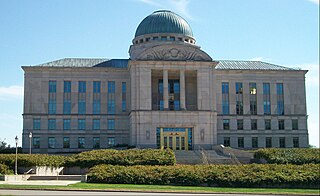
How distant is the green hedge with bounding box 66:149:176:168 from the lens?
45.1 meters

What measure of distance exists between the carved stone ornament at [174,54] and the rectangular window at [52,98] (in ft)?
50.7

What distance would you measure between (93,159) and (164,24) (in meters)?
37.1

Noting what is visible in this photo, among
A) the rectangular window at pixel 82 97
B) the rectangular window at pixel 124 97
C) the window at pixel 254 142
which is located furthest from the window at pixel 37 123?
the window at pixel 254 142

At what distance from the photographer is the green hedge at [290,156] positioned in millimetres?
49403

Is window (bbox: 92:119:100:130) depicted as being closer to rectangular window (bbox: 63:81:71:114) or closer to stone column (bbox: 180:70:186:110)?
rectangular window (bbox: 63:81:71:114)

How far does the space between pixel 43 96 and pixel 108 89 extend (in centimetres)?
1009

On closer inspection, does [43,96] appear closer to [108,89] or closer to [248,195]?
[108,89]

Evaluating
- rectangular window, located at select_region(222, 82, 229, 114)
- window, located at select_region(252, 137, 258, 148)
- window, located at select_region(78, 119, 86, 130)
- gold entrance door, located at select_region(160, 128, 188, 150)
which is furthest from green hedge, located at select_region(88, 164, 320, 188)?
rectangular window, located at select_region(222, 82, 229, 114)

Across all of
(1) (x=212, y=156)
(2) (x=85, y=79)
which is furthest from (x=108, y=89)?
(1) (x=212, y=156)

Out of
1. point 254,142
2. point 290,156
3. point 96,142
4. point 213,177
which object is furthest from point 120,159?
point 254,142

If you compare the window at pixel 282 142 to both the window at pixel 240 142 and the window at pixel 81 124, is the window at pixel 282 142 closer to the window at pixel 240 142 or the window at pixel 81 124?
the window at pixel 240 142

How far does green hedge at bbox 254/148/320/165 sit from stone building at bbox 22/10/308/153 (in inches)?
572

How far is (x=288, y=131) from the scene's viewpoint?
73.3 meters

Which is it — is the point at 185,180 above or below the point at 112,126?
below
